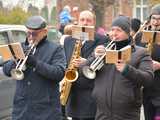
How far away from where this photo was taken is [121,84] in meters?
5.16

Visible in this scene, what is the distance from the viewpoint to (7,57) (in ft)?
17.8

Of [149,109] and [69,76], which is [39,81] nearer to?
[69,76]

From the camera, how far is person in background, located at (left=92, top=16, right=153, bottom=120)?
16.9 feet

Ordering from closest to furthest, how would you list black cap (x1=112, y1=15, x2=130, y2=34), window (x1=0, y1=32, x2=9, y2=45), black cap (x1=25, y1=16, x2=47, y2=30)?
black cap (x1=112, y1=15, x2=130, y2=34) < black cap (x1=25, y1=16, x2=47, y2=30) < window (x1=0, y1=32, x2=9, y2=45)

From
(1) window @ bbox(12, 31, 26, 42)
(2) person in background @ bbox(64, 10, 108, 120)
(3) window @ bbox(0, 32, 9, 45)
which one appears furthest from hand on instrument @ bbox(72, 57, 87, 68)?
(1) window @ bbox(12, 31, 26, 42)

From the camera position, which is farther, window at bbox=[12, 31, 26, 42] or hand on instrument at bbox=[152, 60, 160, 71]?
window at bbox=[12, 31, 26, 42]

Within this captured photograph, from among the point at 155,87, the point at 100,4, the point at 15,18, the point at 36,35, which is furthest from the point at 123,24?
the point at 100,4

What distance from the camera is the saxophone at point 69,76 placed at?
6121 mm

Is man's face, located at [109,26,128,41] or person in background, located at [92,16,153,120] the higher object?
man's face, located at [109,26,128,41]

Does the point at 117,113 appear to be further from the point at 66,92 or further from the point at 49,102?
the point at 66,92

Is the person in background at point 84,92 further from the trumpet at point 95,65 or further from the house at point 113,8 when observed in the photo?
the house at point 113,8

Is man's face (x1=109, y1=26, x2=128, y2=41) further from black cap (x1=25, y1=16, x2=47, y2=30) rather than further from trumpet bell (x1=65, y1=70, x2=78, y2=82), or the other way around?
trumpet bell (x1=65, y1=70, x2=78, y2=82)

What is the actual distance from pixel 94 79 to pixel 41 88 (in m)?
0.53

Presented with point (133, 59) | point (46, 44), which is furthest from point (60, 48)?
point (133, 59)
